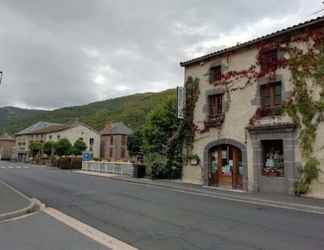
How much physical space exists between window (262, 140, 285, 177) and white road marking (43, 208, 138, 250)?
10708 mm

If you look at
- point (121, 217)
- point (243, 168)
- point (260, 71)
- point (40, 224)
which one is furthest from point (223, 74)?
point (40, 224)

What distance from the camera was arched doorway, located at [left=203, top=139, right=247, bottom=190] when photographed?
17.1 metres

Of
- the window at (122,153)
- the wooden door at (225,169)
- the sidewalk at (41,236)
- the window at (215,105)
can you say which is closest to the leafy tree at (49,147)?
the window at (122,153)

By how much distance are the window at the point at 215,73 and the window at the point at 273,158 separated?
5.05 metres

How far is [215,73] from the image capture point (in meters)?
19.3

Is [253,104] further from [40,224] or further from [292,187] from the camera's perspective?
[40,224]

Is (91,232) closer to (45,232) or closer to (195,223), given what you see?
(45,232)

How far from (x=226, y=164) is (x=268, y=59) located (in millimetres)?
6277

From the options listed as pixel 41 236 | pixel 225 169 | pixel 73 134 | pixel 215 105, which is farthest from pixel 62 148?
pixel 41 236

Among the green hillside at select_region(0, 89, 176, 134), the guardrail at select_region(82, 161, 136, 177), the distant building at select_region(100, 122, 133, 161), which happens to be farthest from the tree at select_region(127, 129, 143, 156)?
the guardrail at select_region(82, 161, 136, 177)

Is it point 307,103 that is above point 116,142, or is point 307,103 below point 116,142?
below

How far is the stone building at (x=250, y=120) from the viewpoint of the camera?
590 inches

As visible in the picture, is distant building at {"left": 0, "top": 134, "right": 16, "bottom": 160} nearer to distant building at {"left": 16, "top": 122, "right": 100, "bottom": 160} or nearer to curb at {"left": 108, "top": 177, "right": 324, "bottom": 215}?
distant building at {"left": 16, "top": 122, "right": 100, "bottom": 160}

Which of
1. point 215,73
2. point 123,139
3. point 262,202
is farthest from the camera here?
point 123,139
